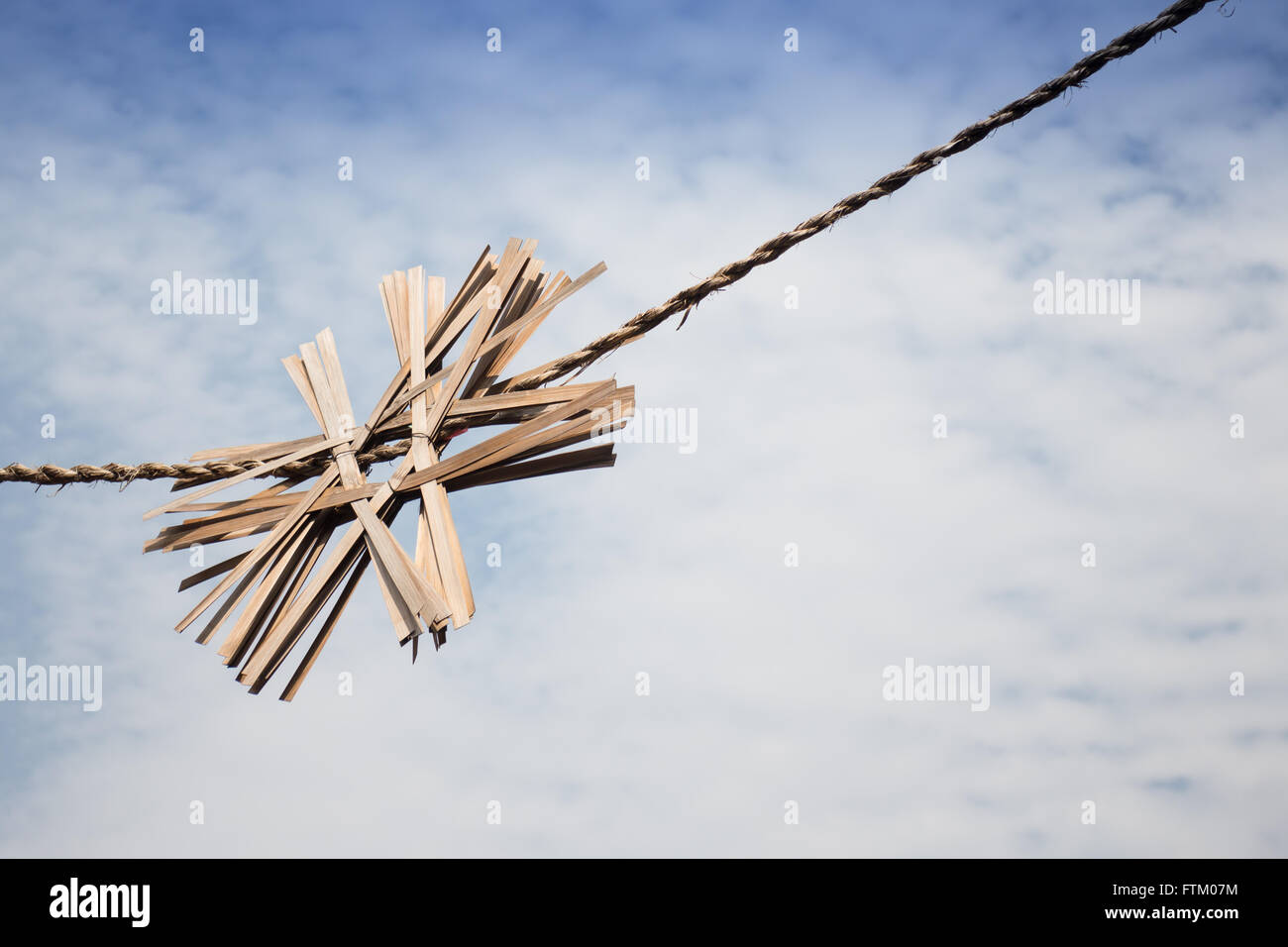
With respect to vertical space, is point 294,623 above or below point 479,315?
below

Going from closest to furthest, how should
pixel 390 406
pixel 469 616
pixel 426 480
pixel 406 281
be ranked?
pixel 469 616 < pixel 426 480 < pixel 390 406 < pixel 406 281

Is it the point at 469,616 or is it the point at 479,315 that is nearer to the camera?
the point at 469,616

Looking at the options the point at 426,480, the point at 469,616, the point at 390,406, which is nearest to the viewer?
the point at 469,616

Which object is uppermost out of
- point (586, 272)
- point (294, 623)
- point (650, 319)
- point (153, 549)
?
point (586, 272)

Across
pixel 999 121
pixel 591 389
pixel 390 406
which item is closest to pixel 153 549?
pixel 390 406

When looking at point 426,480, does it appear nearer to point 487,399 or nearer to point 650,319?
point 487,399
